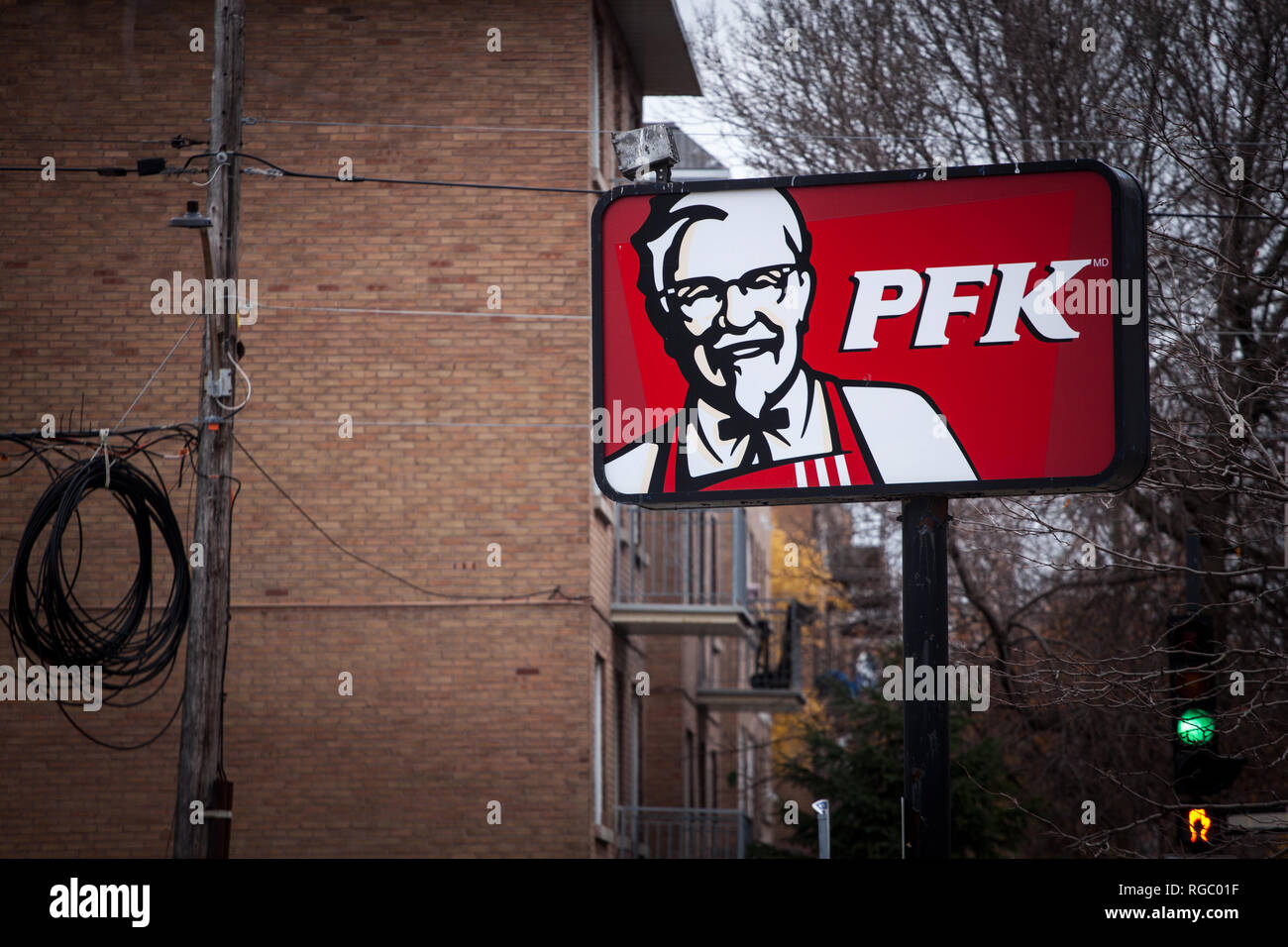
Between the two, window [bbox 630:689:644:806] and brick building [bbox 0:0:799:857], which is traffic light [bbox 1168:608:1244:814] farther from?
window [bbox 630:689:644:806]

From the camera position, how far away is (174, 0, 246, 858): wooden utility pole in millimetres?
11312

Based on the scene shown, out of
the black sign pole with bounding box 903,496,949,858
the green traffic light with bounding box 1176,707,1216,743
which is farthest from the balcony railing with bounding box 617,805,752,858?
the black sign pole with bounding box 903,496,949,858

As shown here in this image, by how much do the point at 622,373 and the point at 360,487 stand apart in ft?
31.2

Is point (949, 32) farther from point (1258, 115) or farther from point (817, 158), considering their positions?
point (1258, 115)

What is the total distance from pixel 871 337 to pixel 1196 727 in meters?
5.02

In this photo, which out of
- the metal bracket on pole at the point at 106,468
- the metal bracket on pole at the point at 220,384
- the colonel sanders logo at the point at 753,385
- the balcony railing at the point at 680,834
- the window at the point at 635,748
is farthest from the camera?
the window at the point at 635,748

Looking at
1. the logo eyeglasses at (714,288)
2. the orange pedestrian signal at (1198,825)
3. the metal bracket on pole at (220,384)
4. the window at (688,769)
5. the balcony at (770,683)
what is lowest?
the orange pedestrian signal at (1198,825)

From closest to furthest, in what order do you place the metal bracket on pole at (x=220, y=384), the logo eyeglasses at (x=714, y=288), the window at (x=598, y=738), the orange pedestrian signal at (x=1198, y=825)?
the logo eyeglasses at (x=714, y=288) → the orange pedestrian signal at (x=1198, y=825) → the metal bracket on pole at (x=220, y=384) → the window at (x=598, y=738)

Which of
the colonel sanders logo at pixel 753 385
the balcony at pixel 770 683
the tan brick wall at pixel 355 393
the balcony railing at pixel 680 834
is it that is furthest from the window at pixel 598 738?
the colonel sanders logo at pixel 753 385

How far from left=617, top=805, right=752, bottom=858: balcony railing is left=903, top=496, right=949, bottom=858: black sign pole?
39.2 feet

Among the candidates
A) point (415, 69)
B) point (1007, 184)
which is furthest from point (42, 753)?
point (1007, 184)

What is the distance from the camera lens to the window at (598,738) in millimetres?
17359

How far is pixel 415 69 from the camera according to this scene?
58.5 ft

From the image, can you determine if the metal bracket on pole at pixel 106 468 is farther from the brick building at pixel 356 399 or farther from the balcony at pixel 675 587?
the balcony at pixel 675 587
